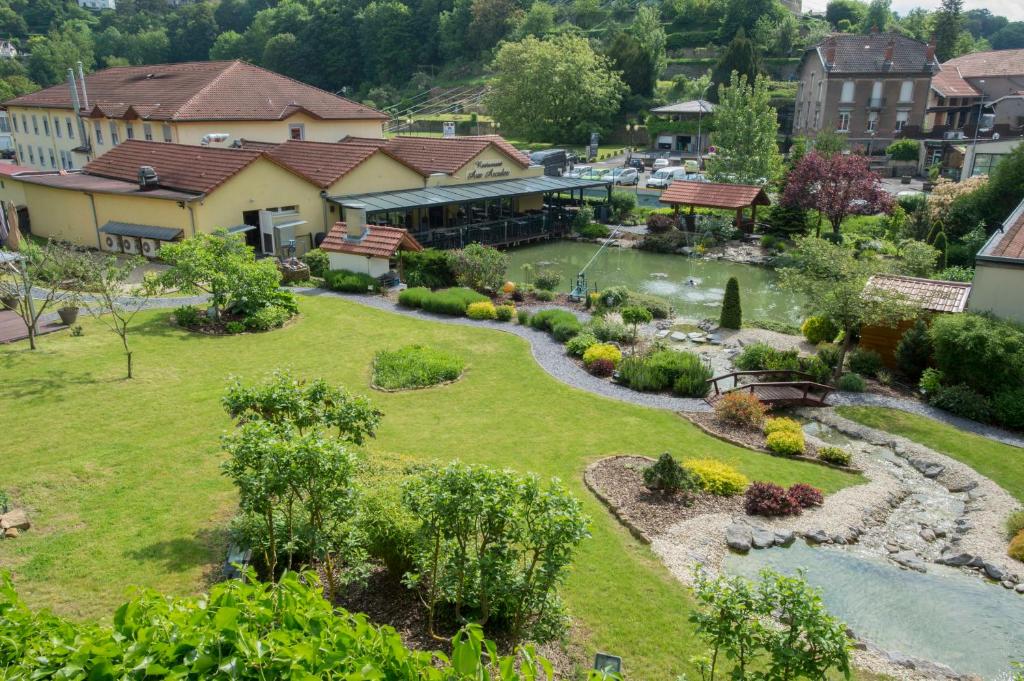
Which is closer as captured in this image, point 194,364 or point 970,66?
point 194,364

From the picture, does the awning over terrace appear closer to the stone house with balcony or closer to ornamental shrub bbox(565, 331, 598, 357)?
ornamental shrub bbox(565, 331, 598, 357)

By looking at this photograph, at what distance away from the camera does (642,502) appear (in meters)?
12.7

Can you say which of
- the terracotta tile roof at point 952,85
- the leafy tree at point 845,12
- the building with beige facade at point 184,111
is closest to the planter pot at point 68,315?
the building with beige facade at point 184,111

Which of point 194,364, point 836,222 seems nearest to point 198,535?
point 194,364

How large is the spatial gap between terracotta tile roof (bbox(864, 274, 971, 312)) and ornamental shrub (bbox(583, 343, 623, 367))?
267 inches

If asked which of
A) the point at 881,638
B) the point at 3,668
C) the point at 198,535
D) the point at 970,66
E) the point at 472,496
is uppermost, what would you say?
the point at 970,66

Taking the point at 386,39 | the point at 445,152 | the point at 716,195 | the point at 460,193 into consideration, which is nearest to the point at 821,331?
the point at 716,195

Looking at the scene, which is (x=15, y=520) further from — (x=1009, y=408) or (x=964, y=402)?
(x=1009, y=408)

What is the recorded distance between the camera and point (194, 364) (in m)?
18.8

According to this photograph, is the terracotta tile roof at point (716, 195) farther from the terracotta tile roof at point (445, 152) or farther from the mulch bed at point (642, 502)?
the mulch bed at point (642, 502)

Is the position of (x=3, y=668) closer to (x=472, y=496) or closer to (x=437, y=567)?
(x=472, y=496)

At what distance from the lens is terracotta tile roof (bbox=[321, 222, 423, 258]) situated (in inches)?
1073

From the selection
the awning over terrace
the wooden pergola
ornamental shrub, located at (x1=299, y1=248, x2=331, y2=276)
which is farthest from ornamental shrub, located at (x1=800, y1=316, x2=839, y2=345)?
ornamental shrub, located at (x1=299, y1=248, x2=331, y2=276)

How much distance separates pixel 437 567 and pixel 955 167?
59419 mm
